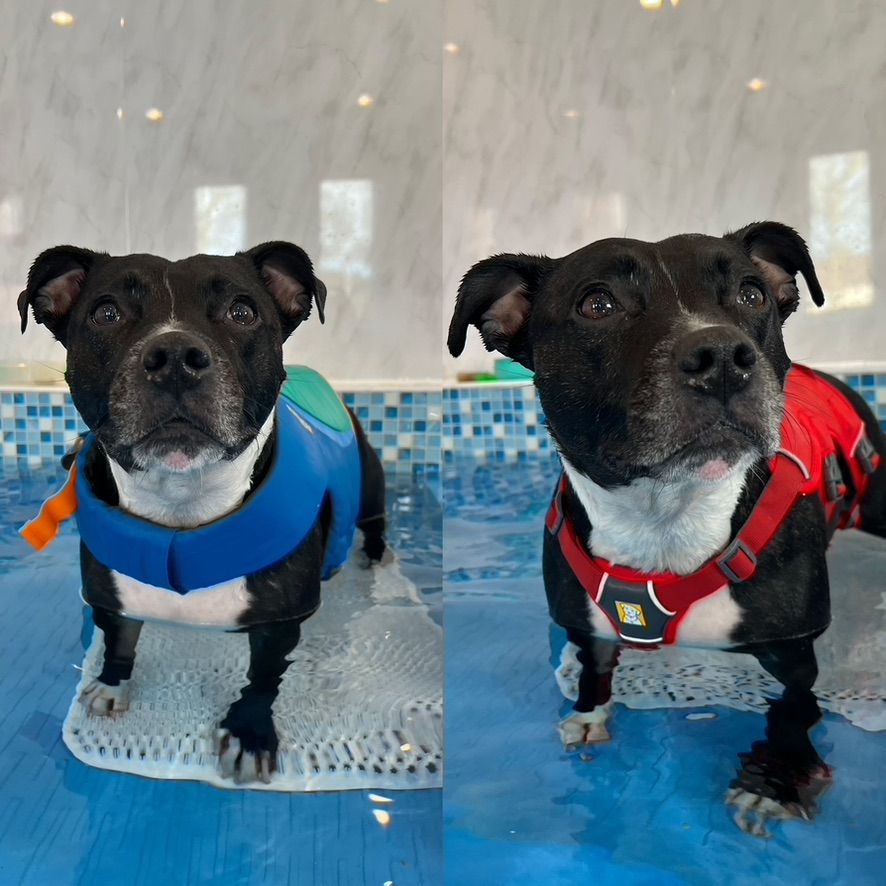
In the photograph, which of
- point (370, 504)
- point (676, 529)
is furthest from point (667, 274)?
point (370, 504)

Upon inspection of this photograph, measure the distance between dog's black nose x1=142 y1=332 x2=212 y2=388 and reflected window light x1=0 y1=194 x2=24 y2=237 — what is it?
4.29 meters

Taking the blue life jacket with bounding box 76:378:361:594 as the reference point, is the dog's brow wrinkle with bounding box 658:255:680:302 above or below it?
above

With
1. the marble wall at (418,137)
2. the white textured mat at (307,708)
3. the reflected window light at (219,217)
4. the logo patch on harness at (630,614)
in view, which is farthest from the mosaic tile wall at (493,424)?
the logo patch on harness at (630,614)

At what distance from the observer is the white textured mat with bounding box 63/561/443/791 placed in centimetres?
217

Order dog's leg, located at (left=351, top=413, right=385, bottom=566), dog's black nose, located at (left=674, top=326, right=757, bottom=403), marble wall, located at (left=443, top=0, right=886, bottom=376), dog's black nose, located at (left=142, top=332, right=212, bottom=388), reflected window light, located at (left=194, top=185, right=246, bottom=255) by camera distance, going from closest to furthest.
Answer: dog's black nose, located at (left=674, top=326, right=757, bottom=403) → dog's black nose, located at (left=142, top=332, right=212, bottom=388) → dog's leg, located at (left=351, top=413, right=385, bottom=566) → marble wall, located at (left=443, top=0, right=886, bottom=376) → reflected window light, located at (left=194, top=185, right=246, bottom=255)

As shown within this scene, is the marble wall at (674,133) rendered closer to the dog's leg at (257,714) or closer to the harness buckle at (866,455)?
the harness buckle at (866,455)

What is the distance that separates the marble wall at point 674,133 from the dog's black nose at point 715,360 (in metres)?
4.18

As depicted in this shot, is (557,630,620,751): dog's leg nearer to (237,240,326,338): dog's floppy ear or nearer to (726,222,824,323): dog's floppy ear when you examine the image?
(726,222,824,323): dog's floppy ear

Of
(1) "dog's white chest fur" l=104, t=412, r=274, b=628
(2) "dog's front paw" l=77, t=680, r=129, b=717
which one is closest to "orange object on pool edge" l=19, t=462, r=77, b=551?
(1) "dog's white chest fur" l=104, t=412, r=274, b=628

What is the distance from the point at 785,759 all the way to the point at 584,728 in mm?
513

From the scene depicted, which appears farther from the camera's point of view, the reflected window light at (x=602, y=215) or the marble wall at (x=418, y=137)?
the reflected window light at (x=602, y=215)

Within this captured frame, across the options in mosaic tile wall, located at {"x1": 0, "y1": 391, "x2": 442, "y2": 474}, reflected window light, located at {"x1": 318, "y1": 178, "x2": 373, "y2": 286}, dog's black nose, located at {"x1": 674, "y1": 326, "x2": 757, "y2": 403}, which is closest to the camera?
dog's black nose, located at {"x1": 674, "y1": 326, "x2": 757, "y2": 403}

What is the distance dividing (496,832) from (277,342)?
137 centimetres

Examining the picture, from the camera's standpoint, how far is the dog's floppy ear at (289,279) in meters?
2.46
